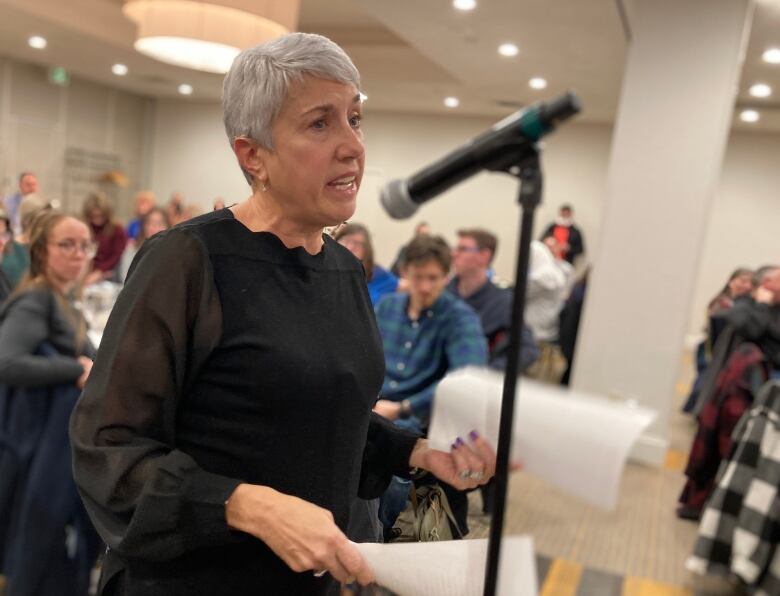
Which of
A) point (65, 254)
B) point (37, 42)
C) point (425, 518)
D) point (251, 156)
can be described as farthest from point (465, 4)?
point (37, 42)

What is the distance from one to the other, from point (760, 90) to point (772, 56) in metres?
1.54

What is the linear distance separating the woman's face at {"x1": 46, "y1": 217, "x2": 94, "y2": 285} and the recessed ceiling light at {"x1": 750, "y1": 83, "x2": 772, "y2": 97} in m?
7.18

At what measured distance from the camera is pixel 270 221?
87 centimetres

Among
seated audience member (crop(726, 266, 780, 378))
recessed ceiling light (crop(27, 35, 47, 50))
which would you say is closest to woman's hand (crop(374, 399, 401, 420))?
seated audience member (crop(726, 266, 780, 378))

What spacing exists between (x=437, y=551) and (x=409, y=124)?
11649 mm

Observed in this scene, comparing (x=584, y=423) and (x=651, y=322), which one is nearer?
(x=584, y=423)

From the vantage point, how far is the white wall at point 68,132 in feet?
35.4

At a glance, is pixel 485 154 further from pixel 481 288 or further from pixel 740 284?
pixel 740 284

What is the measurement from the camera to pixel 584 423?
611mm

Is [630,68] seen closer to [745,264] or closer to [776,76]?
[776,76]

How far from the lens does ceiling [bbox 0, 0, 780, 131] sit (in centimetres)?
548

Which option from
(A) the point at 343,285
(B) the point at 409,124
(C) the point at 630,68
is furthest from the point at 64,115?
(A) the point at 343,285

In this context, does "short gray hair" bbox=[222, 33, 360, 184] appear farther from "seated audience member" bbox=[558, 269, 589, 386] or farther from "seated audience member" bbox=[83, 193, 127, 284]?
"seated audience member" bbox=[558, 269, 589, 386]

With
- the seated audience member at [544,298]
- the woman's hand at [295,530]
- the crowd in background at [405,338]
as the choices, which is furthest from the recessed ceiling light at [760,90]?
the woman's hand at [295,530]
